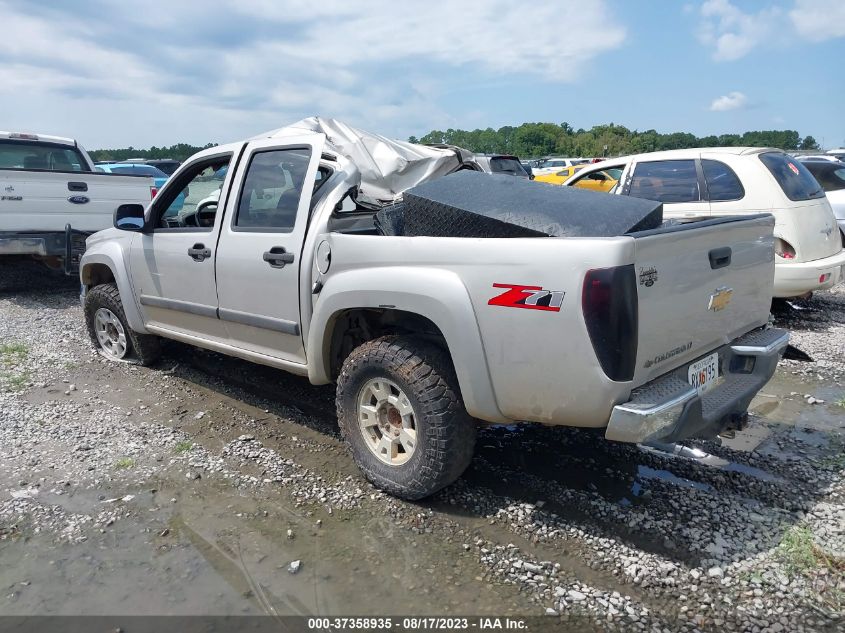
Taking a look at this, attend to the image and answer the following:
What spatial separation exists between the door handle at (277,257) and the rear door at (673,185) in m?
4.45

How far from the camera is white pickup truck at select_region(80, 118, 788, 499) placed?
2.74 m

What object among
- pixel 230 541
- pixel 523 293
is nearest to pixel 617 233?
pixel 523 293

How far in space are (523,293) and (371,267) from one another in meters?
0.97

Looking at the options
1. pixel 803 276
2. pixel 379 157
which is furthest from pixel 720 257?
pixel 803 276

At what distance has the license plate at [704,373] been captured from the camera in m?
3.17

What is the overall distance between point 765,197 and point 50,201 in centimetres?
829

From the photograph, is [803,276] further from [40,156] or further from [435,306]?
[40,156]

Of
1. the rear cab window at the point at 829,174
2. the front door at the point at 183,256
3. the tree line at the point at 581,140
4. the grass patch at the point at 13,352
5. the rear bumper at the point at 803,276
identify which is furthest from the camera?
the tree line at the point at 581,140

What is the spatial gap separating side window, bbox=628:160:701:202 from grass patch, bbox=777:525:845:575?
4599 millimetres

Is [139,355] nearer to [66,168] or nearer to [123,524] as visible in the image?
[123,524]

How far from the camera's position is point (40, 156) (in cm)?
929

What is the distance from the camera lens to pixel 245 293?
14.0 ft

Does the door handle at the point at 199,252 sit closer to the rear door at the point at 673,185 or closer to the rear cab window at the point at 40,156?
the rear door at the point at 673,185

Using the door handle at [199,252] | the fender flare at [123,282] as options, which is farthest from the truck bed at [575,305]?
the fender flare at [123,282]
